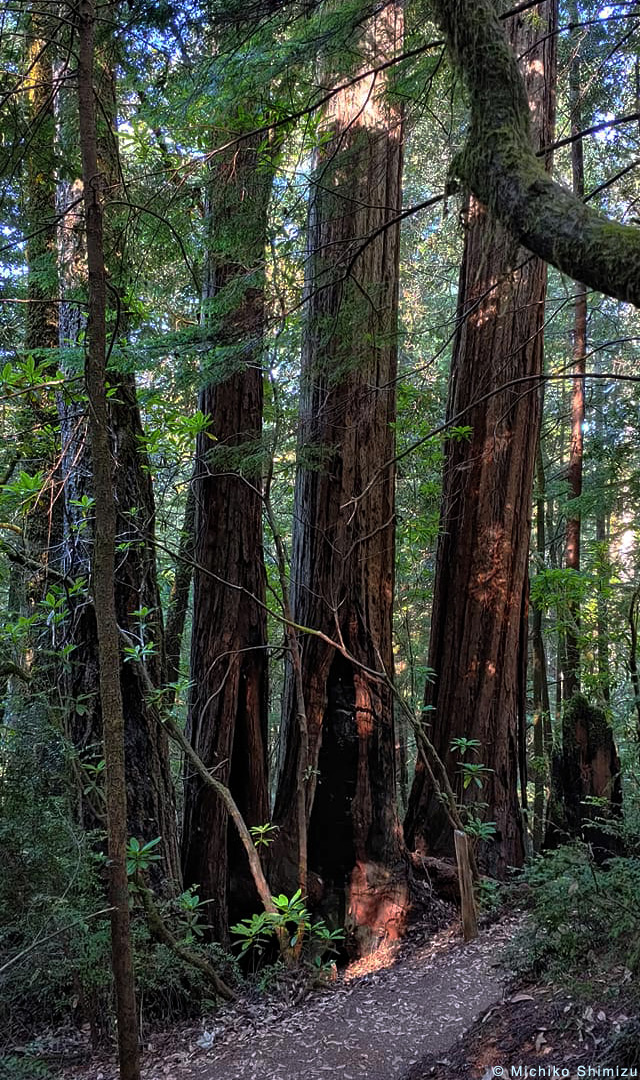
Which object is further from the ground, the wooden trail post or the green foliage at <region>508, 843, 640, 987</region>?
the green foliage at <region>508, 843, 640, 987</region>

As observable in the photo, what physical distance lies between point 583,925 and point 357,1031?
6.74ft

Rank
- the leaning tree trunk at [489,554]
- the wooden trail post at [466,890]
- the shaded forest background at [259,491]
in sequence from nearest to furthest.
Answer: the shaded forest background at [259,491] → the wooden trail post at [466,890] → the leaning tree trunk at [489,554]

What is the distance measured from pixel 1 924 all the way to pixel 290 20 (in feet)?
16.1

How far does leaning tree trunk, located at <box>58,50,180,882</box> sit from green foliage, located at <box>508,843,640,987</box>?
263 centimetres

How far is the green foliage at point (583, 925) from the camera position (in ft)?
9.19

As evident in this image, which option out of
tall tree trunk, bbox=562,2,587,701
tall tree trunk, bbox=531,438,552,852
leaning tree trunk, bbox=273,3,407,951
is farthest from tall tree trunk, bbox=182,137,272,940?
tall tree trunk, bbox=531,438,552,852

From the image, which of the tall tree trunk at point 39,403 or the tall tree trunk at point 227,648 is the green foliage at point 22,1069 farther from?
the tall tree trunk at point 227,648

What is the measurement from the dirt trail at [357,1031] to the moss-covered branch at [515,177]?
367 centimetres

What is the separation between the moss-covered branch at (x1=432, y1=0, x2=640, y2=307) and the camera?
232 centimetres

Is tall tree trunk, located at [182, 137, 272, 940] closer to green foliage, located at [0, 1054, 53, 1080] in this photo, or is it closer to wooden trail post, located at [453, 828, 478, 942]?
wooden trail post, located at [453, 828, 478, 942]

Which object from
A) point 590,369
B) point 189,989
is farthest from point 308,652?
point 590,369

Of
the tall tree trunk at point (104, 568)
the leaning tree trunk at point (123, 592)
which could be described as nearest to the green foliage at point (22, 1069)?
the tall tree trunk at point (104, 568)

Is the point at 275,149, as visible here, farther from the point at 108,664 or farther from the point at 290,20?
the point at 108,664

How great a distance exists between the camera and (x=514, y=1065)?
2.61 m
